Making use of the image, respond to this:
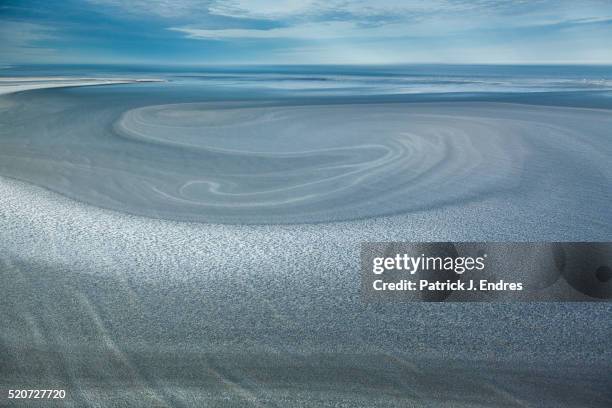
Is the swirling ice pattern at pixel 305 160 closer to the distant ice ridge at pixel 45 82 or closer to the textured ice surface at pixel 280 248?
the textured ice surface at pixel 280 248

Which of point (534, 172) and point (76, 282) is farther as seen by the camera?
point (534, 172)

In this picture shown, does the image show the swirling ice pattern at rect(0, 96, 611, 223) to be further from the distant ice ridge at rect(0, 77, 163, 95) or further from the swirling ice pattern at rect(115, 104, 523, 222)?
the distant ice ridge at rect(0, 77, 163, 95)

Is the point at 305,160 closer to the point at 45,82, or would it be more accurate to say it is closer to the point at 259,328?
the point at 259,328

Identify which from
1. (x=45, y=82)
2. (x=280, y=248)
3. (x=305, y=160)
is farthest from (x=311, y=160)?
(x=45, y=82)

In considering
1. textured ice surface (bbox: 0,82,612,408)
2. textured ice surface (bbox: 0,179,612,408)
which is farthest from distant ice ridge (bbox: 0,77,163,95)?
textured ice surface (bbox: 0,179,612,408)

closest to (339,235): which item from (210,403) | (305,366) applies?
(305,366)

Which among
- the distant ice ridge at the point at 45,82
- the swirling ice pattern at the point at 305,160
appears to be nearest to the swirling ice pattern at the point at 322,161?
the swirling ice pattern at the point at 305,160

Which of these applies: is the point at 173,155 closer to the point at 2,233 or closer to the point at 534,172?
the point at 2,233

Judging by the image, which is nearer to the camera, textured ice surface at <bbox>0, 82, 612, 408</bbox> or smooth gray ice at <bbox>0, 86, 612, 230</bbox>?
textured ice surface at <bbox>0, 82, 612, 408</bbox>
